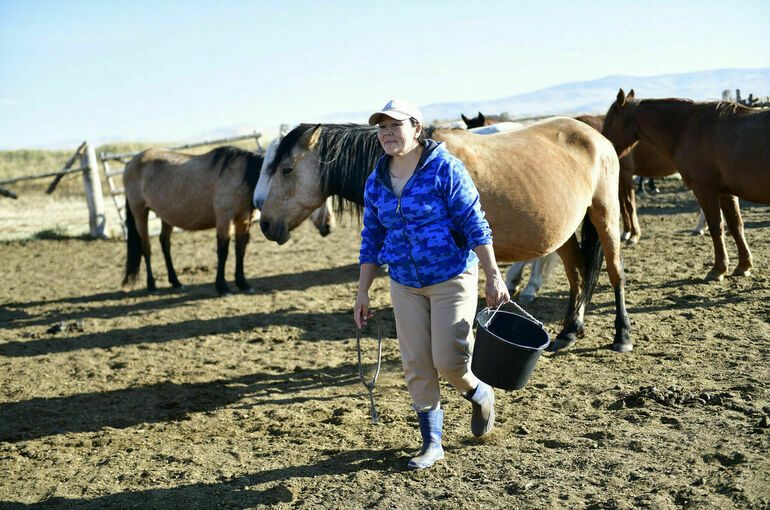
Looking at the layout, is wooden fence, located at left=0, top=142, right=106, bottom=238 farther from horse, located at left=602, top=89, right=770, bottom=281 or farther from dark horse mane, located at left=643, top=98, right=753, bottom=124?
dark horse mane, located at left=643, top=98, right=753, bottom=124

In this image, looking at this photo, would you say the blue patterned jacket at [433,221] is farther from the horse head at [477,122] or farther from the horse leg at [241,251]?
the horse leg at [241,251]

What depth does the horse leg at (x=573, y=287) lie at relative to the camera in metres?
5.09

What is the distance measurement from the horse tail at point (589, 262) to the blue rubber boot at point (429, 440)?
235cm

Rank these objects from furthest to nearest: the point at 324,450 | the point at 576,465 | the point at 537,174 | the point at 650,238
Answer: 1. the point at 650,238
2. the point at 537,174
3. the point at 324,450
4. the point at 576,465

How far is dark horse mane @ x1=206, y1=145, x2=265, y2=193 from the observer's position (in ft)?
25.8

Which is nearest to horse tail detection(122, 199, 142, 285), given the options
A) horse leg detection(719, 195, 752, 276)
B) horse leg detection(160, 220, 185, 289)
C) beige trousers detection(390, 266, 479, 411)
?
horse leg detection(160, 220, 185, 289)

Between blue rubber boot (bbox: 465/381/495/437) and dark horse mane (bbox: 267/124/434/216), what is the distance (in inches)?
74.8

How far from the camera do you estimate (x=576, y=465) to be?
10.1ft

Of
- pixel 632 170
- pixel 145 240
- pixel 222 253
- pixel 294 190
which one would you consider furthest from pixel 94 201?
pixel 632 170

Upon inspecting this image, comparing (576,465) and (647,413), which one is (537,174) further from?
(576,465)

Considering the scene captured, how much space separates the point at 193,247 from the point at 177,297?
411cm

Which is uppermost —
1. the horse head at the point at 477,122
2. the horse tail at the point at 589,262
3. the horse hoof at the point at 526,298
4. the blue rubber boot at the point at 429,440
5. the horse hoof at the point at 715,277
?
the horse head at the point at 477,122

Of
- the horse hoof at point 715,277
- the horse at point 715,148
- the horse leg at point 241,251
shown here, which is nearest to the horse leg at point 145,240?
the horse leg at point 241,251

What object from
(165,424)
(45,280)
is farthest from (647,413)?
(45,280)
